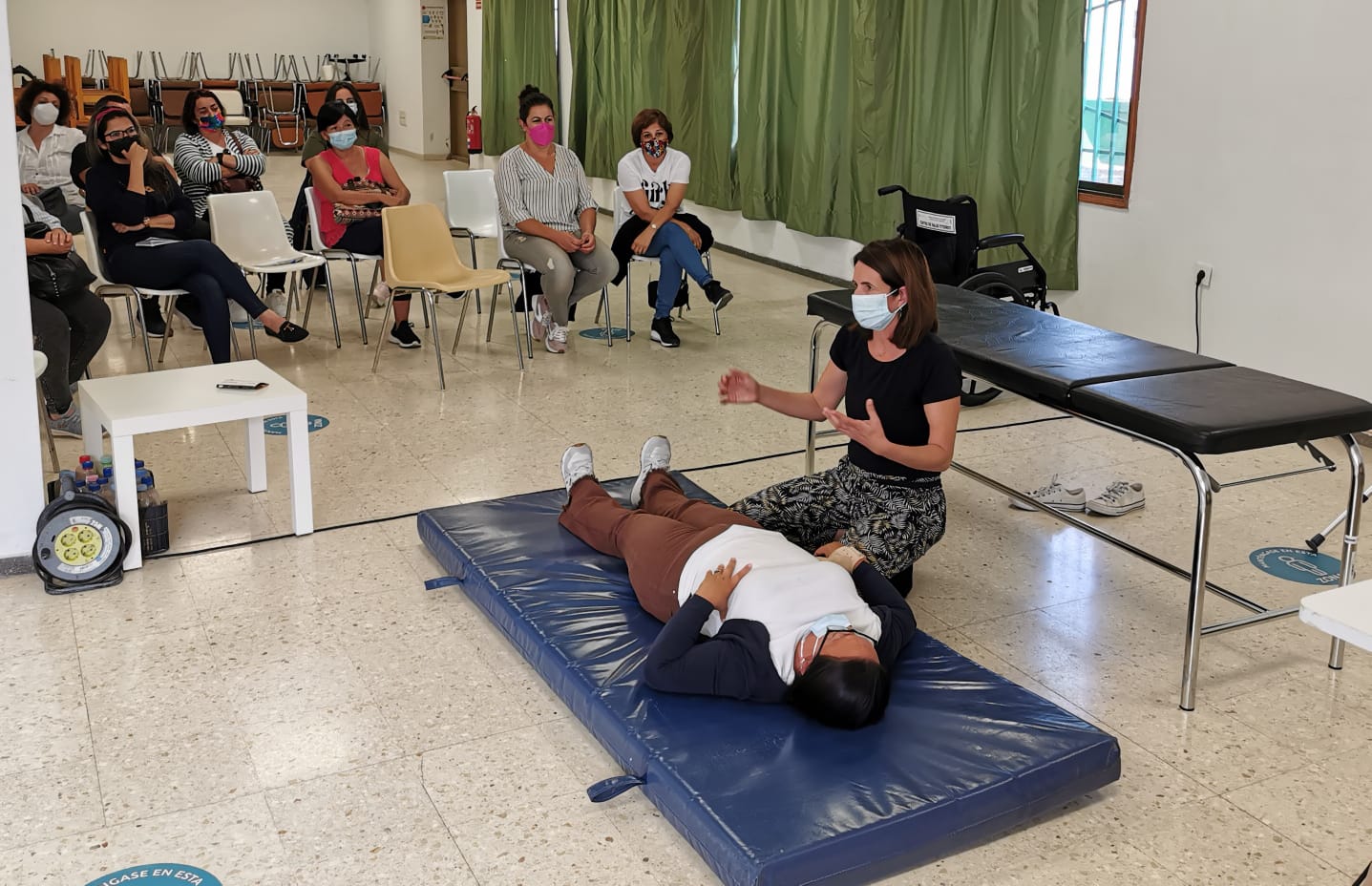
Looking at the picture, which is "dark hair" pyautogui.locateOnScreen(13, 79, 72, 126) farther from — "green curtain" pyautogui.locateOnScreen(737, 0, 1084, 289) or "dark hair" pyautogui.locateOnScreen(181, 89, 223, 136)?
"green curtain" pyautogui.locateOnScreen(737, 0, 1084, 289)

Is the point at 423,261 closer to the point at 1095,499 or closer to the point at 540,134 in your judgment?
the point at 540,134

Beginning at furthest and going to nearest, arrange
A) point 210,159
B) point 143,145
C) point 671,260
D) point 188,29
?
point 188,29 < point 671,260 < point 210,159 < point 143,145

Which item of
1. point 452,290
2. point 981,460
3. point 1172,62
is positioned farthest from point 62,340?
point 1172,62

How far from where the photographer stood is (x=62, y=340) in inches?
165

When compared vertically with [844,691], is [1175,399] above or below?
above

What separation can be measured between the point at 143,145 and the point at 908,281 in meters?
3.61

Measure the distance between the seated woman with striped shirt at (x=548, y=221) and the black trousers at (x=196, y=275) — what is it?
52.8 inches

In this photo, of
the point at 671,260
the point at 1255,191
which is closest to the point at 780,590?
the point at 1255,191

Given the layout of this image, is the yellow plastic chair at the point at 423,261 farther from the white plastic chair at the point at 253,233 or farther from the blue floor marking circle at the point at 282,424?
the blue floor marking circle at the point at 282,424

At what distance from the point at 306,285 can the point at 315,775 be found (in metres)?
5.14

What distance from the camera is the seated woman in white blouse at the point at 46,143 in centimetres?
638

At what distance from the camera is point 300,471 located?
3.59 meters

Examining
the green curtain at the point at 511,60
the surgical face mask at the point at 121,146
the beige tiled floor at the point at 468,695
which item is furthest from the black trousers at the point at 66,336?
the green curtain at the point at 511,60

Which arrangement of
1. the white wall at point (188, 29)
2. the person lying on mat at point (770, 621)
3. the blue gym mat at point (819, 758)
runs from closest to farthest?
the blue gym mat at point (819, 758)
the person lying on mat at point (770, 621)
the white wall at point (188, 29)
